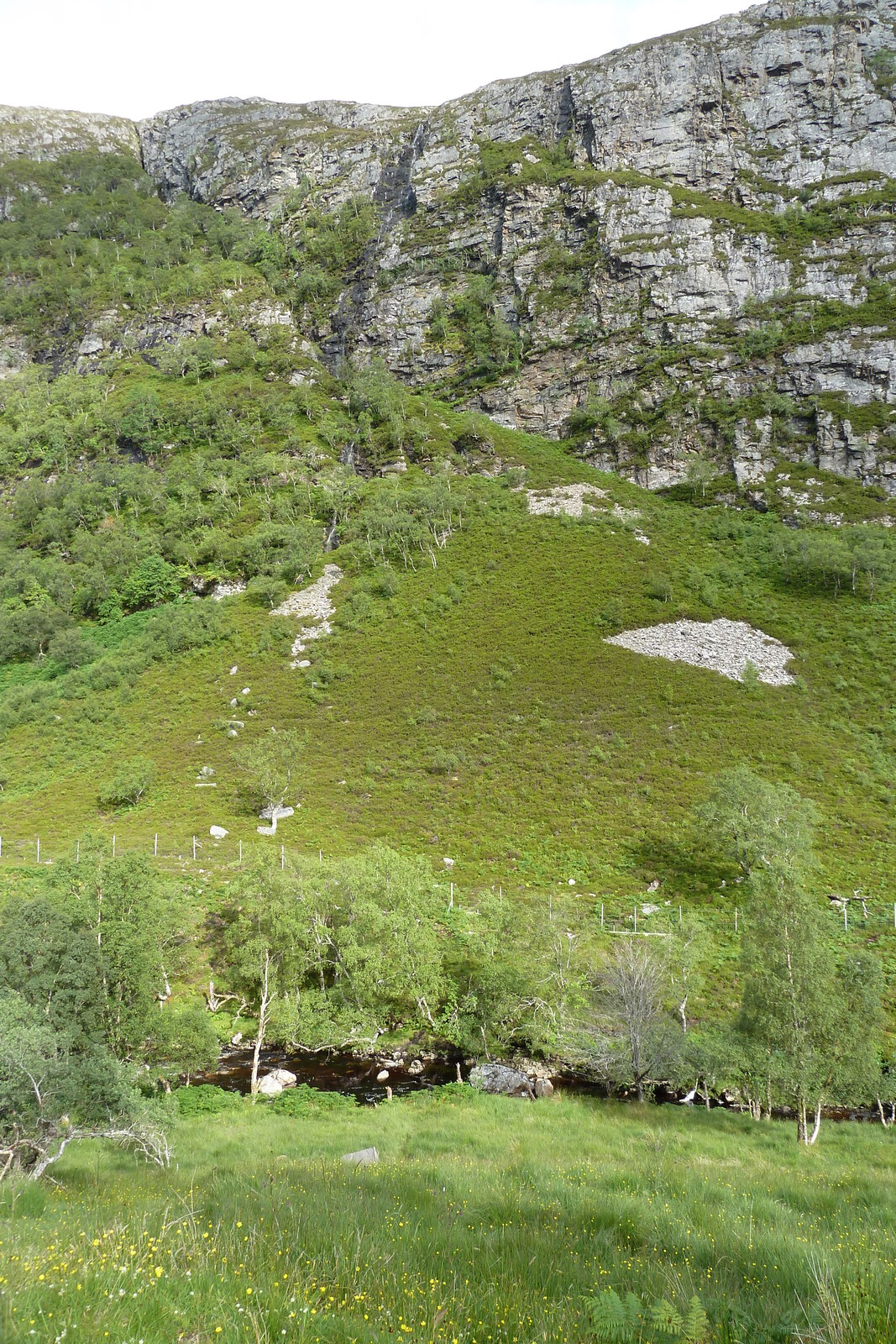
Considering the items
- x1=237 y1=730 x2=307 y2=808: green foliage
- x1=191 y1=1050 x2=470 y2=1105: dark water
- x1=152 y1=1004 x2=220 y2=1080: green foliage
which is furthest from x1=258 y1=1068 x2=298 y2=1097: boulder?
x1=237 y1=730 x2=307 y2=808: green foliage

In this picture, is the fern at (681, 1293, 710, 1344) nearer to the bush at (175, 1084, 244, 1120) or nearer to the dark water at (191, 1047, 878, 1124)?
the bush at (175, 1084, 244, 1120)

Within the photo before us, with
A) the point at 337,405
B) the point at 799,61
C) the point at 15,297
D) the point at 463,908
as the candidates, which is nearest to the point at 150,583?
the point at 337,405

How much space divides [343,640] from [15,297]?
11636 cm

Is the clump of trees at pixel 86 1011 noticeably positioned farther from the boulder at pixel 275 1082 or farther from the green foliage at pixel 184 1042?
the boulder at pixel 275 1082

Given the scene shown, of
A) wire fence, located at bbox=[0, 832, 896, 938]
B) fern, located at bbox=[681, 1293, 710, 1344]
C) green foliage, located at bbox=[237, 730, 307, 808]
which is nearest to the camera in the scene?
fern, located at bbox=[681, 1293, 710, 1344]

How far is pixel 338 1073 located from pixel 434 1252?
63.0 feet

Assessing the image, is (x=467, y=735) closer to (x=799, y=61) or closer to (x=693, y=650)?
(x=693, y=650)

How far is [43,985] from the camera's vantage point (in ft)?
49.2

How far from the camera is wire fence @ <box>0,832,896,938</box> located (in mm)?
25703

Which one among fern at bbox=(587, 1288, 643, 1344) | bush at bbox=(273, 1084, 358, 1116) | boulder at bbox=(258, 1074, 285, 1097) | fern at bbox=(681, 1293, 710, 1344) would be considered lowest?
boulder at bbox=(258, 1074, 285, 1097)

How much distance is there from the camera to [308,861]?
968 inches

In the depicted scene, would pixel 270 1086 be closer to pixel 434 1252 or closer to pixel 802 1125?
pixel 802 1125

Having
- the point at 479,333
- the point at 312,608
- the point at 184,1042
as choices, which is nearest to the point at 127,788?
the point at 184,1042

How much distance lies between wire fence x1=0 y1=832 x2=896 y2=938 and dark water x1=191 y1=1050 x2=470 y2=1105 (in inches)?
262
